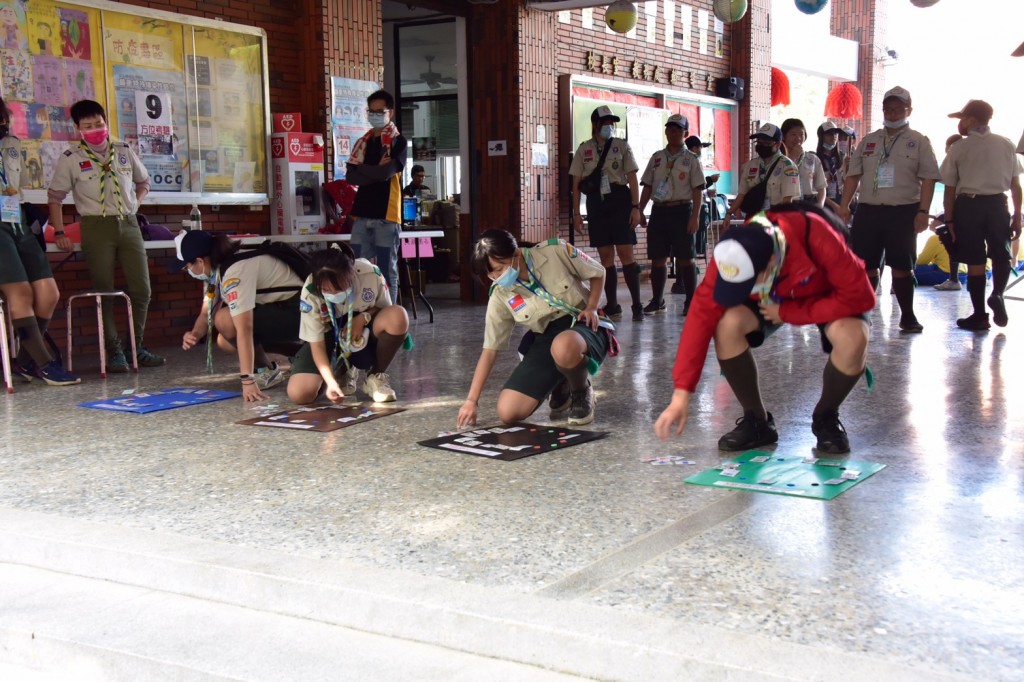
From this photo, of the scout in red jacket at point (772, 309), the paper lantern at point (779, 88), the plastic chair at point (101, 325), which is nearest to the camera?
the scout in red jacket at point (772, 309)

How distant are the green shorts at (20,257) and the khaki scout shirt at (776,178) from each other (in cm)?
602

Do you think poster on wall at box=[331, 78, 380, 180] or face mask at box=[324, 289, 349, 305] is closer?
face mask at box=[324, 289, 349, 305]

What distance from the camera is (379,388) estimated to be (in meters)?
5.94

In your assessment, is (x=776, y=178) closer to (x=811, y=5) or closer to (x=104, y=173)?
(x=811, y=5)

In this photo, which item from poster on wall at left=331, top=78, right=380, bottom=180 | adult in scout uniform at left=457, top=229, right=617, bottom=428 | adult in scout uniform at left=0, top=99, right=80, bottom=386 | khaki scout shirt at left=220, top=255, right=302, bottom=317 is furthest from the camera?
poster on wall at left=331, top=78, right=380, bottom=180

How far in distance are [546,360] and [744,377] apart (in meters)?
1.07

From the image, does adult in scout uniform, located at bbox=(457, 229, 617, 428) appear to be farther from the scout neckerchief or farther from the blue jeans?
the blue jeans

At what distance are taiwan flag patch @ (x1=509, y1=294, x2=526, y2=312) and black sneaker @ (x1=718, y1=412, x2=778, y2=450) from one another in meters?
1.13

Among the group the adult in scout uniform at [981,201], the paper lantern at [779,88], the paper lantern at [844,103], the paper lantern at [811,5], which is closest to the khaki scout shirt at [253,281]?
the adult in scout uniform at [981,201]

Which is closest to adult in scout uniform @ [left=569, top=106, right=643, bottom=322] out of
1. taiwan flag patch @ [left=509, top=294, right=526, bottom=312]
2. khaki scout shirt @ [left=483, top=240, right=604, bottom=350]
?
khaki scout shirt @ [left=483, top=240, right=604, bottom=350]

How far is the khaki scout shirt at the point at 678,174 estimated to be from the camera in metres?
10.1

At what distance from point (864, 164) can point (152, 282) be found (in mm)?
5734

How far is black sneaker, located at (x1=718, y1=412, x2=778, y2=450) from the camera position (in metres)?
4.57

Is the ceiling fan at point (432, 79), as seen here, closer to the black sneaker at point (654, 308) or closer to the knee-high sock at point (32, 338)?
the black sneaker at point (654, 308)
